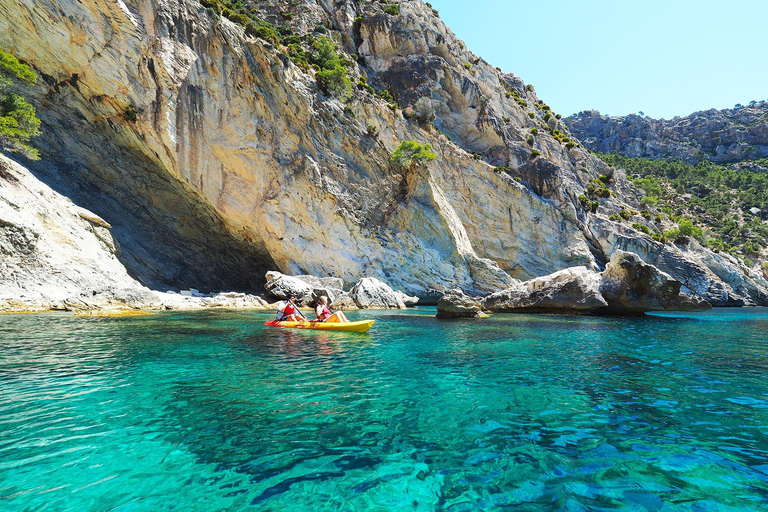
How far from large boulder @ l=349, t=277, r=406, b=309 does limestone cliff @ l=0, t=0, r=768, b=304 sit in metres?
4.05

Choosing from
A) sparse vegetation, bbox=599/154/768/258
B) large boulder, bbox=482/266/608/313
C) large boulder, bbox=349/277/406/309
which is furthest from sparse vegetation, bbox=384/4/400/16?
sparse vegetation, bbox=599/154/768/258

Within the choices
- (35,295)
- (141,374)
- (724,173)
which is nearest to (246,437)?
(141,374)

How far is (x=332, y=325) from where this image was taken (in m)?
15.1

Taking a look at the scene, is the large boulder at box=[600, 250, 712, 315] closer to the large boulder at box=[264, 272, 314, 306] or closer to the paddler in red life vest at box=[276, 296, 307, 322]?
the paddler in red life vest at box=[276, 296, 307, 322]

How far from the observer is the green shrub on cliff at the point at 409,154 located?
4031 centimetres

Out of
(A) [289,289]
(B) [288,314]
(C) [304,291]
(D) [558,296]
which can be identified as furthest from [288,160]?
(D) [558,296]

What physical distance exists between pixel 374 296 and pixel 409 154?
60.6ft

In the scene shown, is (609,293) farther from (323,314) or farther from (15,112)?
(15,112)

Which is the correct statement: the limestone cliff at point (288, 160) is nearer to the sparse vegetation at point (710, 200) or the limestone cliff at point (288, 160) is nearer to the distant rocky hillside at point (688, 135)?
the sparse vegetation at point (710, 200)

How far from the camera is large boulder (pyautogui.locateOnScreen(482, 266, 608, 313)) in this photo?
23.4m

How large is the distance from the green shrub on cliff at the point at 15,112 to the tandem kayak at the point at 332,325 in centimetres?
2137

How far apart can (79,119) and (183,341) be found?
27427 mm

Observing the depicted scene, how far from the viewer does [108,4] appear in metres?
26.3

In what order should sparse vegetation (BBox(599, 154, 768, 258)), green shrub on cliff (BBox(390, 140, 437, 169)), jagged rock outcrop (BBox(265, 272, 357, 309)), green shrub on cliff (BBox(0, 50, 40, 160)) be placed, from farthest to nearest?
sparse vegetation (BBox(599, 154, 768, 258)) < green shrub on cliff (BBox(390, 140, 437, 169)) < jagged rock outcrop (BBox(265, 272, 357, 309)) < green shrub on cliff (BBox(0, 50, 40, 160))
